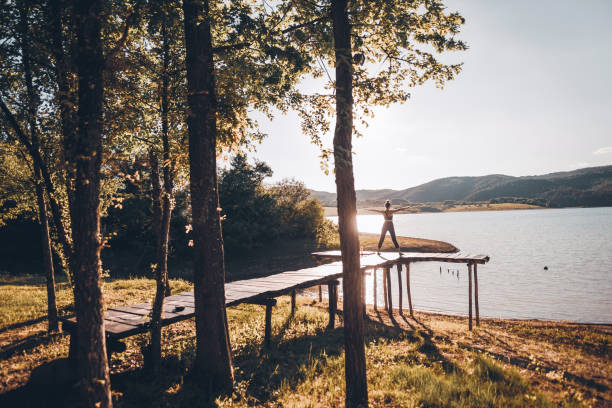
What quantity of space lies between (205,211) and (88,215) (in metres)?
2.05

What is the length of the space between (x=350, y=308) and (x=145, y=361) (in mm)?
4256

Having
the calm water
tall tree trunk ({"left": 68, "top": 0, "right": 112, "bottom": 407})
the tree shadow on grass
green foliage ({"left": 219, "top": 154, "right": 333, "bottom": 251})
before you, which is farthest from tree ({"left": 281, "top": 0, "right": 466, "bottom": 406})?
green foliage ({"left": 219, "top": 154, "right": 333, "bottom": 251})

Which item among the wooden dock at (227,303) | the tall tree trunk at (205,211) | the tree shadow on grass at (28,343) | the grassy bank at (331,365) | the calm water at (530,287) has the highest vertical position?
the tall tree trunk at (205,211)

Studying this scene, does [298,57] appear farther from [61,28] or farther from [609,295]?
[609,295]

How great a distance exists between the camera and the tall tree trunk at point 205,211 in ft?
18.6

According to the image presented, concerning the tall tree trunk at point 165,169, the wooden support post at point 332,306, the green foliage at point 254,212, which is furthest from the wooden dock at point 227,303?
the green foliage at point 254,212

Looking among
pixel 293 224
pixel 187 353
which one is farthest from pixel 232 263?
pixel 187 353

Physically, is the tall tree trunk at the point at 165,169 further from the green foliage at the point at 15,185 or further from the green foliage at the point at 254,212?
the green foliage at the point at 254,212

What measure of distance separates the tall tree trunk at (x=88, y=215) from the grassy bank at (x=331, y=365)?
51cm

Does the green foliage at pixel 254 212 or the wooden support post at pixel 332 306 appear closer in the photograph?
the wooden support post at pixel 332 306

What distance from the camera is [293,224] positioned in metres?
43.5

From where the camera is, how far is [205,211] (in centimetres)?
568

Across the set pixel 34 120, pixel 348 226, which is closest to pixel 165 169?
pixel 34 120

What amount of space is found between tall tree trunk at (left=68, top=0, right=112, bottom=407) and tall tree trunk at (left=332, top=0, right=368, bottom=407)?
11.2 ft
